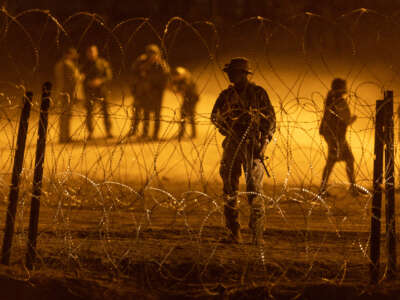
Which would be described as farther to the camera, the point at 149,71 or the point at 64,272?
the point at 149,71

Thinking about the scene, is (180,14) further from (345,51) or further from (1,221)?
(1,221)

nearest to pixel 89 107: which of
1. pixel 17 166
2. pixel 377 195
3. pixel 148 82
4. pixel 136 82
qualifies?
pixel 17 166

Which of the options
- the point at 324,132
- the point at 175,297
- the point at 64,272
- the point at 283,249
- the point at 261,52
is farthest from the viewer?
the point at 261,52

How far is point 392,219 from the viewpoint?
12.1 ft

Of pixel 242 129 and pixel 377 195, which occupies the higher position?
pixel 242 129

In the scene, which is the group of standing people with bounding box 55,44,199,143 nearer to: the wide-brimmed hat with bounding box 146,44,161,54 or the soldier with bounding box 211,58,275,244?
the wide-brimmed hat with bounding box 146,44,161,54

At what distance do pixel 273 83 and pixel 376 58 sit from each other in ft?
7.68

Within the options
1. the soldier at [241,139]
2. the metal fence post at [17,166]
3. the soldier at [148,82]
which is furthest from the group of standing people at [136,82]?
A: the metal fence post at [17,166]

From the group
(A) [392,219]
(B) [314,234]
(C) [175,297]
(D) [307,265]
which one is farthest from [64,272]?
(B) [314,234]

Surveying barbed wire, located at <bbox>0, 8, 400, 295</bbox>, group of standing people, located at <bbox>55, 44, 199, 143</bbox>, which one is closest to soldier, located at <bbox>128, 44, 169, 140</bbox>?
group of standing people, located at <bbox>55, 44, 199, 143</bbox>

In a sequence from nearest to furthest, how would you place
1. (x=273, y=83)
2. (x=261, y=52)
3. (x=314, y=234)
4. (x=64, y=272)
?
(x=64, y=272) → (x=314, y=234) → (x=273, y=83) → (x=261, y=52)

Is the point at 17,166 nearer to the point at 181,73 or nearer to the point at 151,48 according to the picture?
the point at 181,73

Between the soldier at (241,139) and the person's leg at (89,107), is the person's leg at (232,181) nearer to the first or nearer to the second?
the soldier at (241,139)

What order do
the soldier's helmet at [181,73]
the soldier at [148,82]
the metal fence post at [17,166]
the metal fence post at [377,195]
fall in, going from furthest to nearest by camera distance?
the soldier at [148,82]
the soldier's helmet at [181,73]
the metal fence post at [17,166]
the metal fence post at [377,195]
